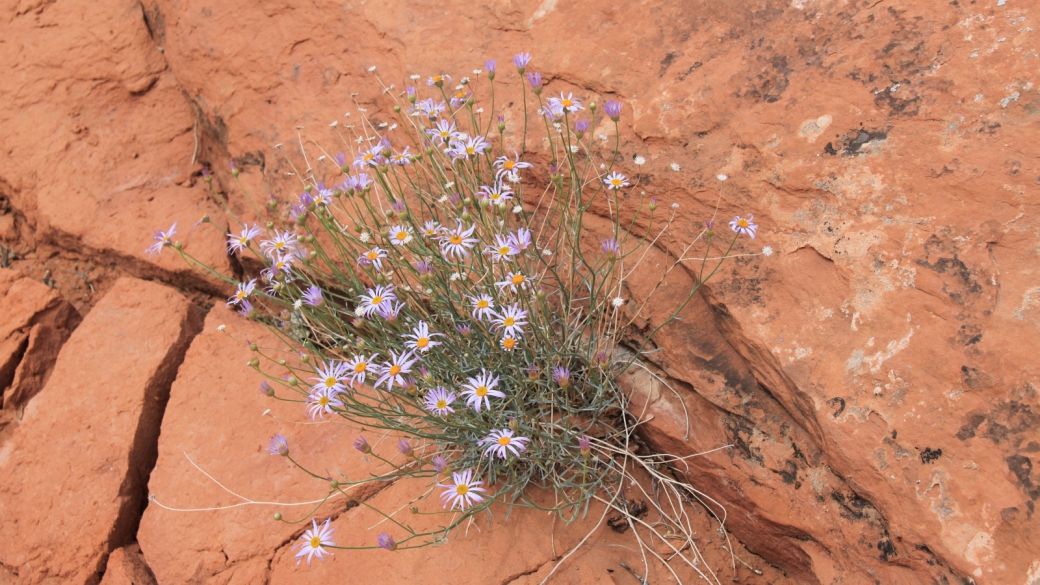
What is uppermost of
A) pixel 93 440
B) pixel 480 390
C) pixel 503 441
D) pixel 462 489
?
pixel 480 390

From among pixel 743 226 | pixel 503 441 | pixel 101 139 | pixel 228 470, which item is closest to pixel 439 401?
pixel 503 441

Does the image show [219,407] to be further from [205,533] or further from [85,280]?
[85,280]

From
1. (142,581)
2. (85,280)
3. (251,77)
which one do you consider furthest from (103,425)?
(251,77)

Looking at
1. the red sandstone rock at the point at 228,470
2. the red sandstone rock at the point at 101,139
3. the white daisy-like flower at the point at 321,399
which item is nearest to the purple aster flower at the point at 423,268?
the white daisy-like flower at the point at 321,399

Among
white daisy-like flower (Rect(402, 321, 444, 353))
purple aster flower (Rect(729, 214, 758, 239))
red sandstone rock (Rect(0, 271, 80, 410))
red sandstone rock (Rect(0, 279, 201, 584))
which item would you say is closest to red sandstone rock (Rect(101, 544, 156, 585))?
red sandstone rock (Rect(0, 279, 201, 584))

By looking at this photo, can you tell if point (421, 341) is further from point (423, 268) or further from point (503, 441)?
point (503, 441)

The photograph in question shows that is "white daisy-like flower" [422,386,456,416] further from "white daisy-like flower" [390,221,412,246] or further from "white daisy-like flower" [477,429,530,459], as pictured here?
"white daisy-like flower" [390,221,412,246]
